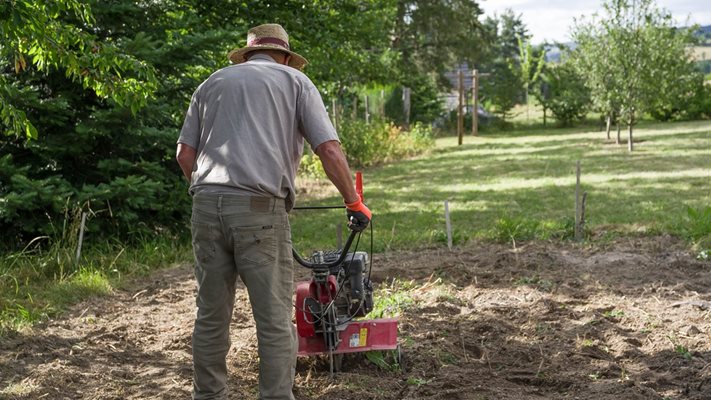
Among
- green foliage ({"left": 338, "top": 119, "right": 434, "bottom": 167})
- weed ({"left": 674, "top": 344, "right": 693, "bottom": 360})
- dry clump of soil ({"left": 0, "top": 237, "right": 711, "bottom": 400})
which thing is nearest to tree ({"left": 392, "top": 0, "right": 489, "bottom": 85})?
green foliage ({"left": 338, "top": 119, "right": 434, "bottom": 167})

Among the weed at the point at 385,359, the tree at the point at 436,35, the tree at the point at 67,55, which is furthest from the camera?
the tree at the point at 436,35

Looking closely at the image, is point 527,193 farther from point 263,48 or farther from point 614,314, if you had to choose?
point 263,48

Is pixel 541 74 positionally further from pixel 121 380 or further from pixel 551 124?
pixel 121 380

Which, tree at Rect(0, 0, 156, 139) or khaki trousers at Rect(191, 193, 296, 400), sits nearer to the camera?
khaki trousers at Rect(191, 193, 296, 400)

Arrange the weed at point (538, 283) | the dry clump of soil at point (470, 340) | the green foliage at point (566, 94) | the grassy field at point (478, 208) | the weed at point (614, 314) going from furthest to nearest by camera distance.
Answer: the green foliage at point (566, 94) < the grassy field at point (478, 208) < the weed at point (538, 283) < the weed at point (614, 314) < the dry clump of soil at point (470, 340)

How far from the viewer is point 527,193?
13547 mm

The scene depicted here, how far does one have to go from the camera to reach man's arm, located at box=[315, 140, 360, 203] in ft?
12.5

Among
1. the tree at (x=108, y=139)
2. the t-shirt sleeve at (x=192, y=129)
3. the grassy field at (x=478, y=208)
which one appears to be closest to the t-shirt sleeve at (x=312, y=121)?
the t-shirt sleeve at (x=192, y=129)

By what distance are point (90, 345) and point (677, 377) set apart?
365 centimetres

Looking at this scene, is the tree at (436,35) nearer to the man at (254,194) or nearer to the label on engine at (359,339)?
the label on engine at (359,339)

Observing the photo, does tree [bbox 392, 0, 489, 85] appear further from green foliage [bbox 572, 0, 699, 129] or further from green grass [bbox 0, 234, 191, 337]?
green grass [bbox 0, 234, 191, 337]

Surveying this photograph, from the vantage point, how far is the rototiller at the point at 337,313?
4.55 meters

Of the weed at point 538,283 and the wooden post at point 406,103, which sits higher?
the wooden post at point 406,103

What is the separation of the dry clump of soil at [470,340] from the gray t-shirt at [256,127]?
132 cm
